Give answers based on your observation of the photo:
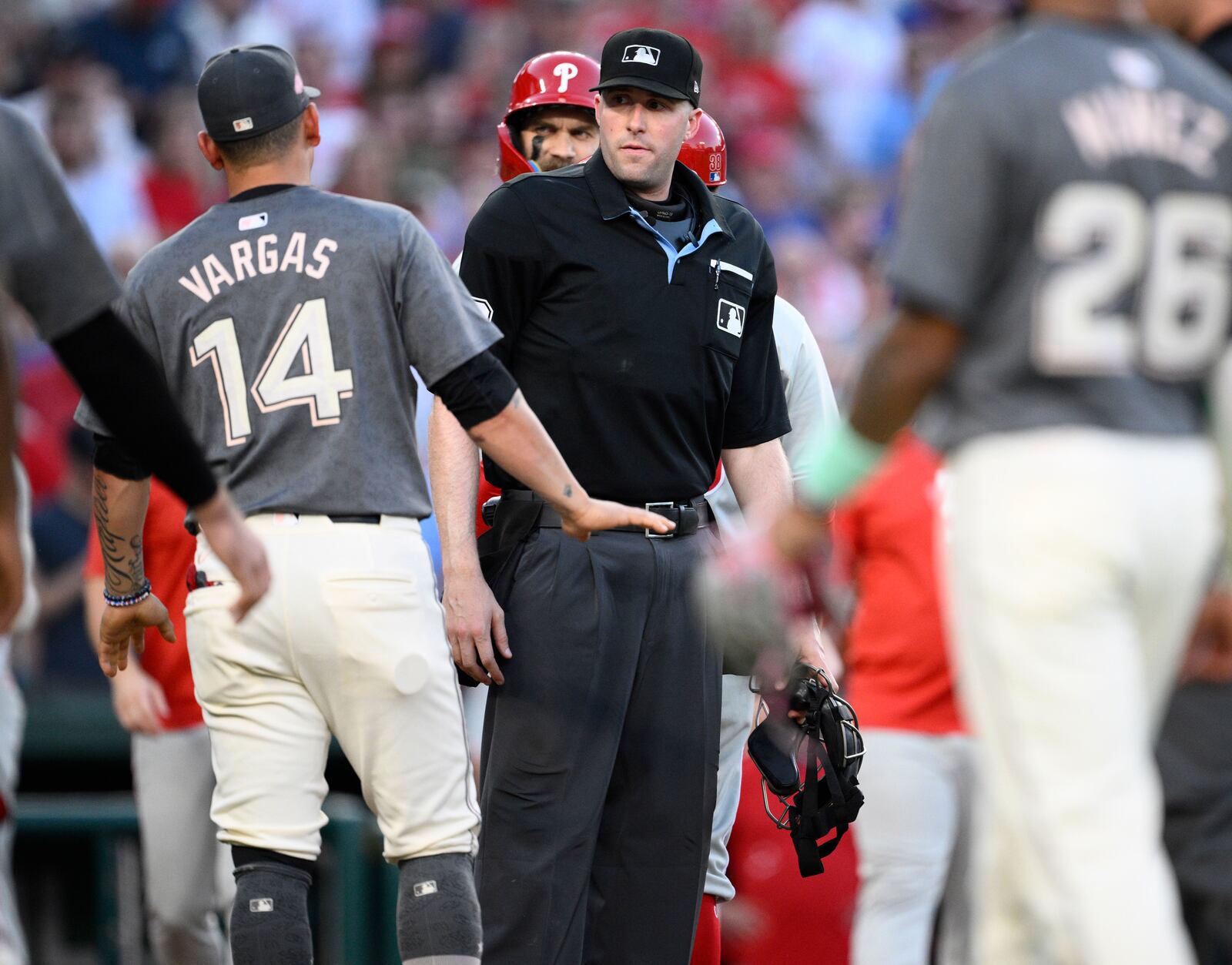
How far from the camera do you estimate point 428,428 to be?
4691mm

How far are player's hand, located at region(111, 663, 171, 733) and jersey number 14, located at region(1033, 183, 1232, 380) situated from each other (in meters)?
3.71

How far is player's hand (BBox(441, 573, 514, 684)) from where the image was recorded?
4.46m

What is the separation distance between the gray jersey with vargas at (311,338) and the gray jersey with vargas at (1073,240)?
4.93 ft

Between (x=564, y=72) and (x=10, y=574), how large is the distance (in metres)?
3.15

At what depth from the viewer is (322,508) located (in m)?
4.25

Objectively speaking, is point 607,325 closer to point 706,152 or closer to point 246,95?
point 246,95

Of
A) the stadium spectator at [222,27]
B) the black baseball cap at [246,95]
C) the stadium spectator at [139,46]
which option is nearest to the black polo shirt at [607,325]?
the black baseball cap at [246,95]

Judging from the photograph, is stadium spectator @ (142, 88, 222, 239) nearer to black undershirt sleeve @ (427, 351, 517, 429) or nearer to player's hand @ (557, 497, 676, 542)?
black undershirt sleeve @ (427, 351, 517, 429)

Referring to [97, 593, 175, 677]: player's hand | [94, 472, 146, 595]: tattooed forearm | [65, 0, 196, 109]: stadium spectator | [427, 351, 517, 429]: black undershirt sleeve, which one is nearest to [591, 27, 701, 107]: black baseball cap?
[427, 351, 517, 429]: black undershirt sleeve

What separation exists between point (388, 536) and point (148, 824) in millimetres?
2167

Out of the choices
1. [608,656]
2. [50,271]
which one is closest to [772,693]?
[608,656]

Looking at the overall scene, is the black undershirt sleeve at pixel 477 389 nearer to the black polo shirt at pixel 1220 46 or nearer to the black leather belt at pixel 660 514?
the black leather belt at pixel 660 514

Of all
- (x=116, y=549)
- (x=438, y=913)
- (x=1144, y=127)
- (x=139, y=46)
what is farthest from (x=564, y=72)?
(x=139, y=46)

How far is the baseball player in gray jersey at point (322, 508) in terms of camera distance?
4.23 metres
